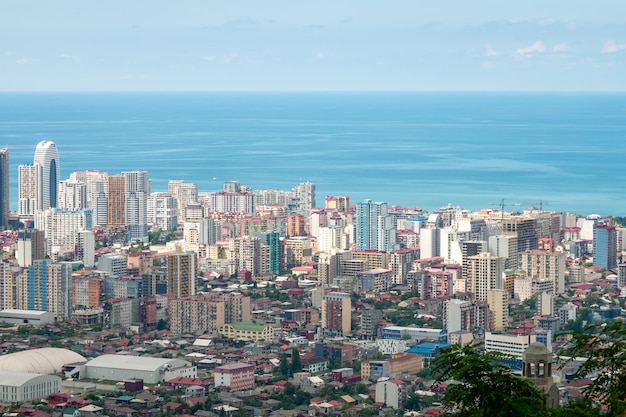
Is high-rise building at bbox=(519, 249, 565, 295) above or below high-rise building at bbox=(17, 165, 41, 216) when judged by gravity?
below

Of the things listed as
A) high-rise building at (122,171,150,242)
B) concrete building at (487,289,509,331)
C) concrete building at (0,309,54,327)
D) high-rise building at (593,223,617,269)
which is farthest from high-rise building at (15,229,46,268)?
high-rise building at (593,223,617,269)

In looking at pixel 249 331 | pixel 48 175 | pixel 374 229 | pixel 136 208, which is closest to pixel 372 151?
pixel 48 175

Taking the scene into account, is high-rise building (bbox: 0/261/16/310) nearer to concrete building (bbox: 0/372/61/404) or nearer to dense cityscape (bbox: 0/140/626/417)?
dense cityscape (bbox: 0/140/626/417)

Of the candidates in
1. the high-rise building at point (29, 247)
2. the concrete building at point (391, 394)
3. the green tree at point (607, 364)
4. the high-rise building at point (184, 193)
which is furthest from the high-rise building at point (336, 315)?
the green tree at point (607, 364)

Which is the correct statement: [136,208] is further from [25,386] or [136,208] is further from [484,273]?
[25,386]

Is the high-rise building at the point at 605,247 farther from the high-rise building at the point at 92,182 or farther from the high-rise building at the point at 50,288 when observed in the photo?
the high-rise building at the point at 92,182

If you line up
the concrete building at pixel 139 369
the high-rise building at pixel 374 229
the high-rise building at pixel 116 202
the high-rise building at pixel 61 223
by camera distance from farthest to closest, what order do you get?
the high-rise building at pixel 116 202, the high-rise building at pixel 61 223, the high-rise building at pixel 374 229, the concrete building at pixel 139 369
